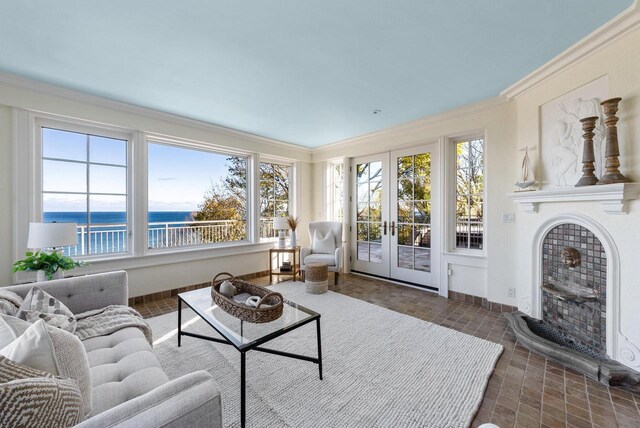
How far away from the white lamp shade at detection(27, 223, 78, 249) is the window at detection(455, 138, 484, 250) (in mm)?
4332

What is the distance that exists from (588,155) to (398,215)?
96.2 inches

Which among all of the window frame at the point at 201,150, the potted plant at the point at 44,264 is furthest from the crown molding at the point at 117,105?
the potted plant at the point at 44,264

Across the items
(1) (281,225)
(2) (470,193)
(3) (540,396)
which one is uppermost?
(2) (470,193)

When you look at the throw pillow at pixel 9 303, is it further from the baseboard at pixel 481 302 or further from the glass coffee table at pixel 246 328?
the baseboard at pixel 481 302

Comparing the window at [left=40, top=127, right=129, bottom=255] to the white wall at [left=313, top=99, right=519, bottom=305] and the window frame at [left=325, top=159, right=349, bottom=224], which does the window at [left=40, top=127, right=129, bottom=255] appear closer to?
the window frame at [left=325, top=159, right=349, bottom=224]

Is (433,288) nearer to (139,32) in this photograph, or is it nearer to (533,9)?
(533,9)

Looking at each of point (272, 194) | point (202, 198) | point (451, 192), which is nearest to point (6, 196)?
point (202, 198)

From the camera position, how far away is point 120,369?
4.42 feet

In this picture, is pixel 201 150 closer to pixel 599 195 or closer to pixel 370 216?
pixel 370 216

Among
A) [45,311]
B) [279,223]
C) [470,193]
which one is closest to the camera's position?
[45,311]

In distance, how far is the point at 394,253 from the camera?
4.43 m

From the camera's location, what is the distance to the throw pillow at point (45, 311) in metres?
1.48

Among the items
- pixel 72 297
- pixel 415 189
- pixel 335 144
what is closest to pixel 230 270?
pixel 72 297

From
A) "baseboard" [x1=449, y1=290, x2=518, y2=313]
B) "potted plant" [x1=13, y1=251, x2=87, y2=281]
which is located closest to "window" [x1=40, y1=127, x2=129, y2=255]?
"potted plant" [x1=13, y1=251, x2=87, y2=281]
